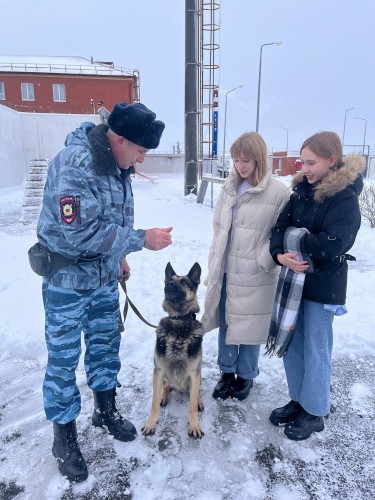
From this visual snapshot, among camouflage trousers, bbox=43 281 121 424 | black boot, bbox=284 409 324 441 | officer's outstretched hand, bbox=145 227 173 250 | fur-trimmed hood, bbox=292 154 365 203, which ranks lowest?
black boot, bbox=284 409 324 441

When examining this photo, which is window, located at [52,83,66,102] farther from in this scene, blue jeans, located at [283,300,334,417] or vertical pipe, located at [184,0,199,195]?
blue jeans, located at [283,300,334,417]

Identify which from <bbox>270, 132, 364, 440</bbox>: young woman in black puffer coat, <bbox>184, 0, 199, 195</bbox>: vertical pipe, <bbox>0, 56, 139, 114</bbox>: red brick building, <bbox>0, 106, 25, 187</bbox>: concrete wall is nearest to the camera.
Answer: <bbox>270, 132, 364, 440</bbox>: young woman in black puffer coat

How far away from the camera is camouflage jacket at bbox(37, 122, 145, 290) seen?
208 centimetres

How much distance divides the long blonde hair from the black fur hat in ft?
2.78

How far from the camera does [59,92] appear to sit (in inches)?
1236

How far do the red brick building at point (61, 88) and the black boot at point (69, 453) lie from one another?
104ft

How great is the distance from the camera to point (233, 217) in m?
3.05

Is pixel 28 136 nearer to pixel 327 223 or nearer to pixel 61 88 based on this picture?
pixel 61 88

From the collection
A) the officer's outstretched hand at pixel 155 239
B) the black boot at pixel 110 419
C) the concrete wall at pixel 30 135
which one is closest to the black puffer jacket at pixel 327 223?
the officer's outstretched hand at pixel 155 239

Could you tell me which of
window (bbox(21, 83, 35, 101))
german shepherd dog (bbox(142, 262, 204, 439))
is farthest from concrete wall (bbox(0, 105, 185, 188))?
german shepherd dog (bbox(142, 262, 204, 439))

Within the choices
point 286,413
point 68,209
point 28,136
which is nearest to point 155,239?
point 68,209

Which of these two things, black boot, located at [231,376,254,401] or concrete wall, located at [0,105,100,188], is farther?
concrete wall, located at [0,105,100,188]

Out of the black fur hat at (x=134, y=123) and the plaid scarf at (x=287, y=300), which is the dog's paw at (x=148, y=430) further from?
the black fur hat at (x=134, y=123)

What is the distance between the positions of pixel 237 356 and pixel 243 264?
929 mm
